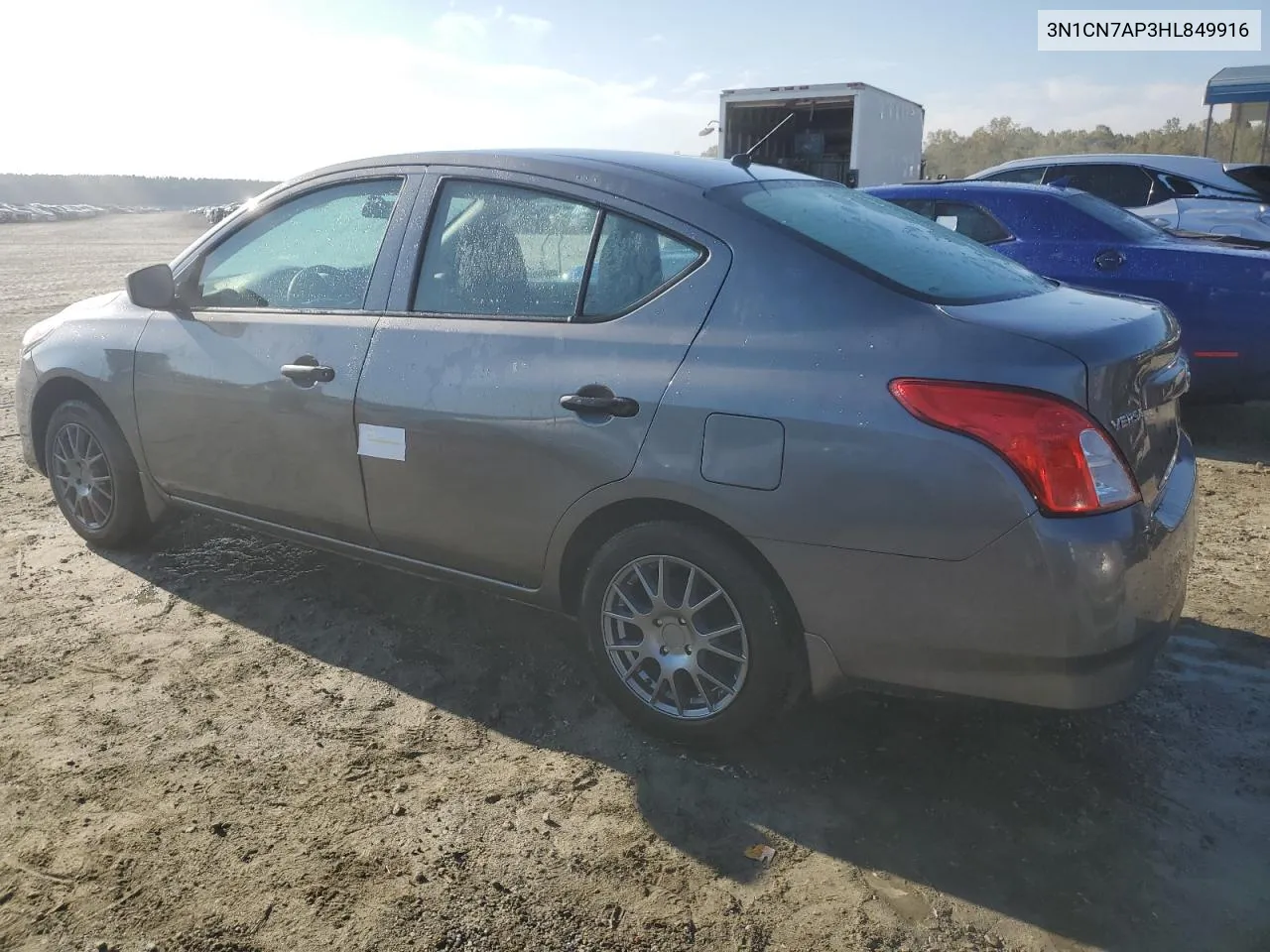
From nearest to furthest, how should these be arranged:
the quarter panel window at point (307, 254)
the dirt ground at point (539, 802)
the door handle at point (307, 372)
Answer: the dirt ground at point (539, 802), the door handle at point (307, 372), the quarter panel window at point (307, 254)

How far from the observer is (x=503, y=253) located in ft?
10.4

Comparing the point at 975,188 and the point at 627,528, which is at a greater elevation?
the point at 975,188

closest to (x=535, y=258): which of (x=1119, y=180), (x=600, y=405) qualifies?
(x=600, y=405)

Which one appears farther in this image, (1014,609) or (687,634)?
(687,634)

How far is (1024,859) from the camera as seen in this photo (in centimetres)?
244

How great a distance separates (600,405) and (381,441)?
0.87 m

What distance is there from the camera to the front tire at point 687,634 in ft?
8.77

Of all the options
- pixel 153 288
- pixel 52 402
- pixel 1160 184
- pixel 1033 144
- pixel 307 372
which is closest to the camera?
pixel 307 372

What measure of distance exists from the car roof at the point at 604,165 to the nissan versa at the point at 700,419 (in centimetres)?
2

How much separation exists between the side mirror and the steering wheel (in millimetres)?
612

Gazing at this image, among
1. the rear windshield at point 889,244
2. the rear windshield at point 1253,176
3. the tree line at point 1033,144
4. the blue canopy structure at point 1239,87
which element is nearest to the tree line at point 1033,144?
the tree line at point 1033,144

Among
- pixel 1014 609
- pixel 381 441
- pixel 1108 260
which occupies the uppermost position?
pixel 1108 260

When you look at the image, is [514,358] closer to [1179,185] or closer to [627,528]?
[627,528]

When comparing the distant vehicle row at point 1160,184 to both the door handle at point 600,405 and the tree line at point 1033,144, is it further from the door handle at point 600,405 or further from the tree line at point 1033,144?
the tree line at point 1033,144
